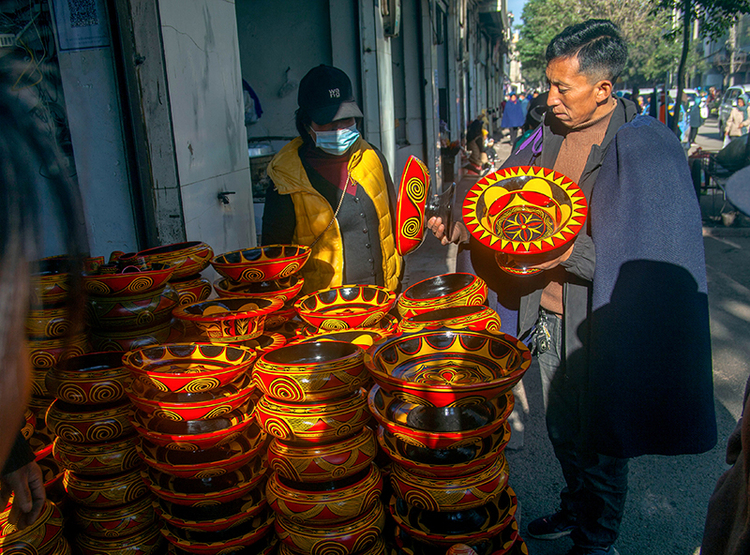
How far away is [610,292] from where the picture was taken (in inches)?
75.1

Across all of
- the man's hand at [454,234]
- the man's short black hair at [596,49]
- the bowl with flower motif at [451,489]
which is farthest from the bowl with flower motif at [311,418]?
the man's short black hair at [596,49]

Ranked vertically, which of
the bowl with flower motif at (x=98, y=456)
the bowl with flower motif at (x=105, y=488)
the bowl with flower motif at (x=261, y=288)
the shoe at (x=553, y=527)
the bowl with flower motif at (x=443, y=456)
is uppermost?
the bowl with flower motif at (x=261, y=288)

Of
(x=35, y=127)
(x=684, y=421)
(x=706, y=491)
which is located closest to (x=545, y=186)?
(x=684, y=421)

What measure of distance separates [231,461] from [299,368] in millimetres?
334

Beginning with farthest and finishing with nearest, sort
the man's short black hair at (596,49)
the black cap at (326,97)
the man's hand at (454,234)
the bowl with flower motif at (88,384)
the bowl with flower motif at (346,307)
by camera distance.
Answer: the black cap at (326,97)
the man's hand at (454,234)
the man's short black hair at (596,49)
the bowl with flower motif at (346,307)
the bowl with flower motif at (88,384)

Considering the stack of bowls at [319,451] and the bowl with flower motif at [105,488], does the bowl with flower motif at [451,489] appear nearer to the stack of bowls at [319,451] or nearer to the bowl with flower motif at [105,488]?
the stack of bowls at [319,451]

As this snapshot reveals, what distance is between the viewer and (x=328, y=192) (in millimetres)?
2750

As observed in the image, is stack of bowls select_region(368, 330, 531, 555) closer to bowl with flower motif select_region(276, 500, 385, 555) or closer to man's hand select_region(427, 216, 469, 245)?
bowl with flower motif select_region(276, 500, 385, 555)

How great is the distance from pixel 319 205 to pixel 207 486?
152 centimetres

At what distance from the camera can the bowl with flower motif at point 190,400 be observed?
1.49m

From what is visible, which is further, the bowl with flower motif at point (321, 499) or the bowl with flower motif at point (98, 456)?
the bowl with flower motif at point (98, 456)

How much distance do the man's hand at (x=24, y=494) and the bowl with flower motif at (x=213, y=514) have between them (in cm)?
33

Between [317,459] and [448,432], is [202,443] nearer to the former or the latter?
[317,459]

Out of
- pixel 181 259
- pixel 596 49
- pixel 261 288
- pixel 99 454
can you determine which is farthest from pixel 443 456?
pixel 596 49
